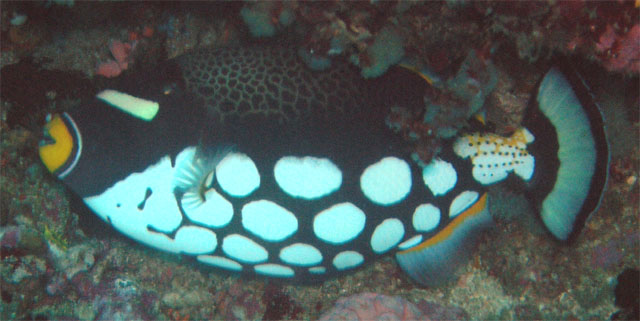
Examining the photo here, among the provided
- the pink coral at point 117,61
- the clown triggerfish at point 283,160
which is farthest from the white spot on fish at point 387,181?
the pink coral at point 117,61

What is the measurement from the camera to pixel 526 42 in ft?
7.23

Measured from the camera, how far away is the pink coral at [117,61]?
122 inches

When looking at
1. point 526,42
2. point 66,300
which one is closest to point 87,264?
point 66,300

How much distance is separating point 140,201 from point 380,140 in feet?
5.32

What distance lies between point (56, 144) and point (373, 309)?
2.41 m

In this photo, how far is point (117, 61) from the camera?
312 cm

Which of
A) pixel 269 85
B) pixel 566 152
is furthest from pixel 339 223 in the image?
pixel 566 152

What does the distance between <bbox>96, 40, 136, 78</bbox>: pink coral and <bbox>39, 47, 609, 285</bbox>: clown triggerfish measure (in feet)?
1.94

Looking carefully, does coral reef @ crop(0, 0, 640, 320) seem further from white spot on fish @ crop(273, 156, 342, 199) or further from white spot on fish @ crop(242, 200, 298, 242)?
white spot on fish @ crop(242, 200, 298, 242)

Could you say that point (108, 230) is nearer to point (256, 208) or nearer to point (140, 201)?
point (140, 201)

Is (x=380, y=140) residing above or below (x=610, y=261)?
above

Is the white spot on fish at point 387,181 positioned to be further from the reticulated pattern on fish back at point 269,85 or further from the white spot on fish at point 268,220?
the white spot on fish at point 268,220

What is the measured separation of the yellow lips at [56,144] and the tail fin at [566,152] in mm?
2990

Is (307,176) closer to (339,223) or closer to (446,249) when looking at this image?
(339,223)
